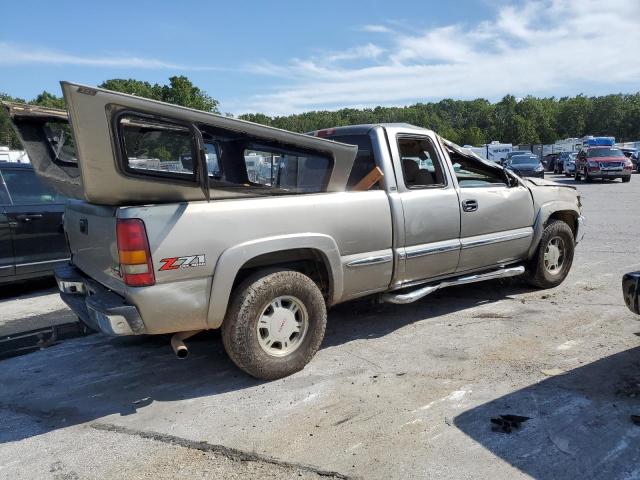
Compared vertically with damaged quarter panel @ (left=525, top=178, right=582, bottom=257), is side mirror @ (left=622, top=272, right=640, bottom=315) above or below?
below

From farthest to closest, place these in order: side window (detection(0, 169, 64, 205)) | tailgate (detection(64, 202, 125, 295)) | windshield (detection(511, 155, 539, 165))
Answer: windshield (detection(511, 155, 539, 165)), side window (detection(0, 169, 64, 205)), tailgate (detection(64, 202, 125, 295))

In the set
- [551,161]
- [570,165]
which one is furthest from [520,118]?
[570,165]

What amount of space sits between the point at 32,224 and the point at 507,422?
6068 millimetres

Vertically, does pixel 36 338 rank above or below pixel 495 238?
below

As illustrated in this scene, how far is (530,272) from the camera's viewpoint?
611 centimetres

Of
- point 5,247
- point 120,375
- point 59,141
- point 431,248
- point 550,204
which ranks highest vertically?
point 59,141

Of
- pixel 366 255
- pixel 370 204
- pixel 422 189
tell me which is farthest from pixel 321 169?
pixel 422 189

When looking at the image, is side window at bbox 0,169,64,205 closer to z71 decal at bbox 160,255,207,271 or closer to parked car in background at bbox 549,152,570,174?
z71 decal at bbox 160,255,207,271

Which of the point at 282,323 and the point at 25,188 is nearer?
the point at 282,323

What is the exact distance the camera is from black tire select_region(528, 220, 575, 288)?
602cm

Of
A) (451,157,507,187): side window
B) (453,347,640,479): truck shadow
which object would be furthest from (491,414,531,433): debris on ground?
(451,157,507,187): side window

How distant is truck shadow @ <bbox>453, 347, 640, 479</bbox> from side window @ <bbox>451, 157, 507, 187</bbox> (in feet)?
7.43

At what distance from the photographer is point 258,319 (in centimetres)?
384

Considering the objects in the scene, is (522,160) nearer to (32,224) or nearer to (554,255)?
(554,255)
